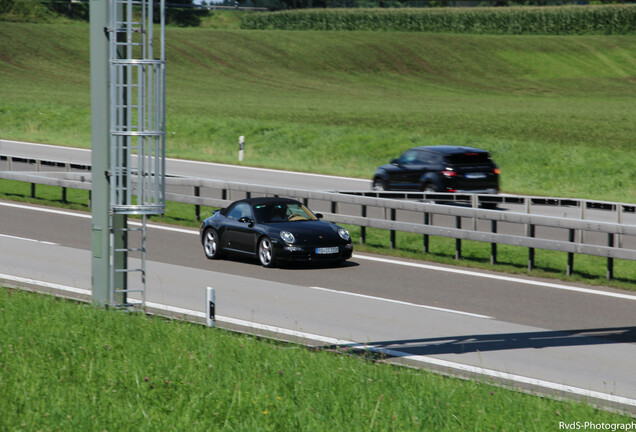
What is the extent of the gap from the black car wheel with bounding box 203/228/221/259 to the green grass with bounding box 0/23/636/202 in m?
14.5

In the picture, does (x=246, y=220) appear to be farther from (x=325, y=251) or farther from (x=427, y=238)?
(x=427, y=238)

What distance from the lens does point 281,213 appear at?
18.0 metres

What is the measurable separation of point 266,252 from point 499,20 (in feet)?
304

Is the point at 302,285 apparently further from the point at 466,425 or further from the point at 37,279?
the point at 466,425

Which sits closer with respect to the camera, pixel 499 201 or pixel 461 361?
pixel 461 361

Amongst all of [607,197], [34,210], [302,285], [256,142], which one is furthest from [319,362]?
[256,142]

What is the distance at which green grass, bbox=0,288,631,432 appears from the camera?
7172mm

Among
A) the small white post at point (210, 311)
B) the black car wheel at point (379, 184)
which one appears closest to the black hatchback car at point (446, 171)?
the black car wheel at point (379, 184)

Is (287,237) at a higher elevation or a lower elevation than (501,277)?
higher

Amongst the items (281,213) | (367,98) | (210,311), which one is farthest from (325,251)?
(367,98)

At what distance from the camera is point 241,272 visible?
16656mm

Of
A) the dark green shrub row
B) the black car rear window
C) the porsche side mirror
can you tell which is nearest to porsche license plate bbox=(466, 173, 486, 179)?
the black car rear window

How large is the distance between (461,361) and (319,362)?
6.29 ft

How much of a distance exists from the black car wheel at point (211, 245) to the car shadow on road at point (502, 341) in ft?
23.9
